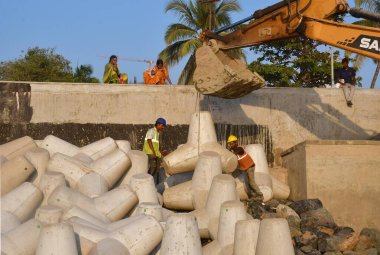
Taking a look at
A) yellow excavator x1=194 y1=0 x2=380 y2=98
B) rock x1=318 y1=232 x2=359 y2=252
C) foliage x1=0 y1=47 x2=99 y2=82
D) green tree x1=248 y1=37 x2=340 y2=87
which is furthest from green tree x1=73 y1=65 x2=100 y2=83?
rock x1=318 y1=232 x2=359 y2=252

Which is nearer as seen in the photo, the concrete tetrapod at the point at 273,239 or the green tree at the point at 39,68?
the concrete tetrapod at the point at 273,239

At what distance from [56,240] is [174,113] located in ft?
19.3

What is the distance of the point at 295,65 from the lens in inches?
921

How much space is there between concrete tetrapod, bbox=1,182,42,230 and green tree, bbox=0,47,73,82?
1640cm

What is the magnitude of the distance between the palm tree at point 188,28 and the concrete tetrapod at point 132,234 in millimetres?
16921

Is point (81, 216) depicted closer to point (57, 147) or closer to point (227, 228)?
point (227, 228)

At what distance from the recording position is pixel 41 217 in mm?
7000

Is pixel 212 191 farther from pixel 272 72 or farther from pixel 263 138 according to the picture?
pixel 272 72

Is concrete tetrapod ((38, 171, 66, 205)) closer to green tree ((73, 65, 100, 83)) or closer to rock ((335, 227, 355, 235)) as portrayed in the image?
rock ((335, 227, 355, 235))

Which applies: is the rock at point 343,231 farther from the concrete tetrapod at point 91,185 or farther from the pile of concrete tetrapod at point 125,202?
the concrete tetrapod at point 91,185

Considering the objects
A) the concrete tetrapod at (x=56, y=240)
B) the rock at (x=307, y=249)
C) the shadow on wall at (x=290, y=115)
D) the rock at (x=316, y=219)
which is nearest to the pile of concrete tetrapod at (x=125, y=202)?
the concrete tetrapod at (x=56, y=240)

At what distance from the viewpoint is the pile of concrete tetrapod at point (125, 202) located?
21.9 ft

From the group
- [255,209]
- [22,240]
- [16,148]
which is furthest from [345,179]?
[22,240]

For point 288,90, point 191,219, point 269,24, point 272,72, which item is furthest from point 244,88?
point 272,72
